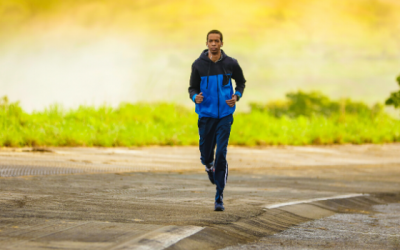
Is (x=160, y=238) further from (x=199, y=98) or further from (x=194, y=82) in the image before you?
(x=194, y=82)

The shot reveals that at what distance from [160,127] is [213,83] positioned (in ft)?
48.1

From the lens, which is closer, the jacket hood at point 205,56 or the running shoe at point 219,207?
the jacket hood at point 205,56

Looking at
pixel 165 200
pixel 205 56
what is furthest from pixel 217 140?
pixel 165 200

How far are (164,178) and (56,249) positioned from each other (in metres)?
6.84

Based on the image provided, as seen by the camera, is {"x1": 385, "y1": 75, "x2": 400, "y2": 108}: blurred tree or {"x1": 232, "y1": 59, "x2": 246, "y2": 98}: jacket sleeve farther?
{"x1": 385, "y1": 75, "x2": 400, "y2": 108}: blurred tree

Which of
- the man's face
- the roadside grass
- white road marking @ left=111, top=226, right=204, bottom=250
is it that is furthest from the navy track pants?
the roadside grass

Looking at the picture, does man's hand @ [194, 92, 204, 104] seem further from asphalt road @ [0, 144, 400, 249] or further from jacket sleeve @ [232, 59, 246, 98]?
asphalt road @ [0, 144, 400, 249]

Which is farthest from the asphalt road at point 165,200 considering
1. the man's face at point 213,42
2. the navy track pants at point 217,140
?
the man's face at point 213,42

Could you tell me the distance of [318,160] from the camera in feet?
59.9

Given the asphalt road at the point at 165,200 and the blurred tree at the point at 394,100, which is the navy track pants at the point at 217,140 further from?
the blurred tree at the point at 394,100

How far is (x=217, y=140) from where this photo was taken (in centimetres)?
646

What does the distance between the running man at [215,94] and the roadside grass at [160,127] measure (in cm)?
1002

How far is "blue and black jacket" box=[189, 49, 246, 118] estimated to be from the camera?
20.9 feet

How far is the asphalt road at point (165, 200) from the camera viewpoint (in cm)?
497
